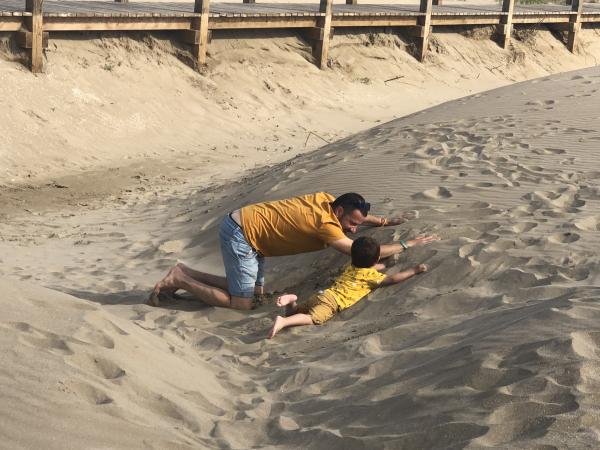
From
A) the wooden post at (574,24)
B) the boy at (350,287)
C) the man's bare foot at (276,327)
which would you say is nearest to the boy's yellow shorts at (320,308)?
the boy at (350,287)

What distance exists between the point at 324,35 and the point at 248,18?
6.13ft

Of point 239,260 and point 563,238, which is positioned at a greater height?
point 563,238

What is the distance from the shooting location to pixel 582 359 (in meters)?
4.34

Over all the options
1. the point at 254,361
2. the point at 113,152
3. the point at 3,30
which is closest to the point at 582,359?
the point at 254,361

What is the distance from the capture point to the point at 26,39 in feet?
45.9

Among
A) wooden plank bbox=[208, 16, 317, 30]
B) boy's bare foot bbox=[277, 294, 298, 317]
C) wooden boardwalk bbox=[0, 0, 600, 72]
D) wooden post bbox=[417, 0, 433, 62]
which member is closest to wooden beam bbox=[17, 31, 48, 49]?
wooden boardwalk bbox=[0, 0, 600, 72]

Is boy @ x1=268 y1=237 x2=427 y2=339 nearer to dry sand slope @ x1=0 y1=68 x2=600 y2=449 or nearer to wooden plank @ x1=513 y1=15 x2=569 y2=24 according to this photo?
dry sand slope @ x1=0 y1=68 x2=600 y2=449

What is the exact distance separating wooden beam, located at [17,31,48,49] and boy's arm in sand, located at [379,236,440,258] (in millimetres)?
8550

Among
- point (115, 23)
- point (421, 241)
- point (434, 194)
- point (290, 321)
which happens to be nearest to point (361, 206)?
point (421, 241)

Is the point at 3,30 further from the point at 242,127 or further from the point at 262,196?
the point at 262,196

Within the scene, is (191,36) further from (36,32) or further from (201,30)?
(36,32)

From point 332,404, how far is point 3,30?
10451mm

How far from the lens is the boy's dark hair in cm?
655

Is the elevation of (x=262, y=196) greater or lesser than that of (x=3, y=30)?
lesser
